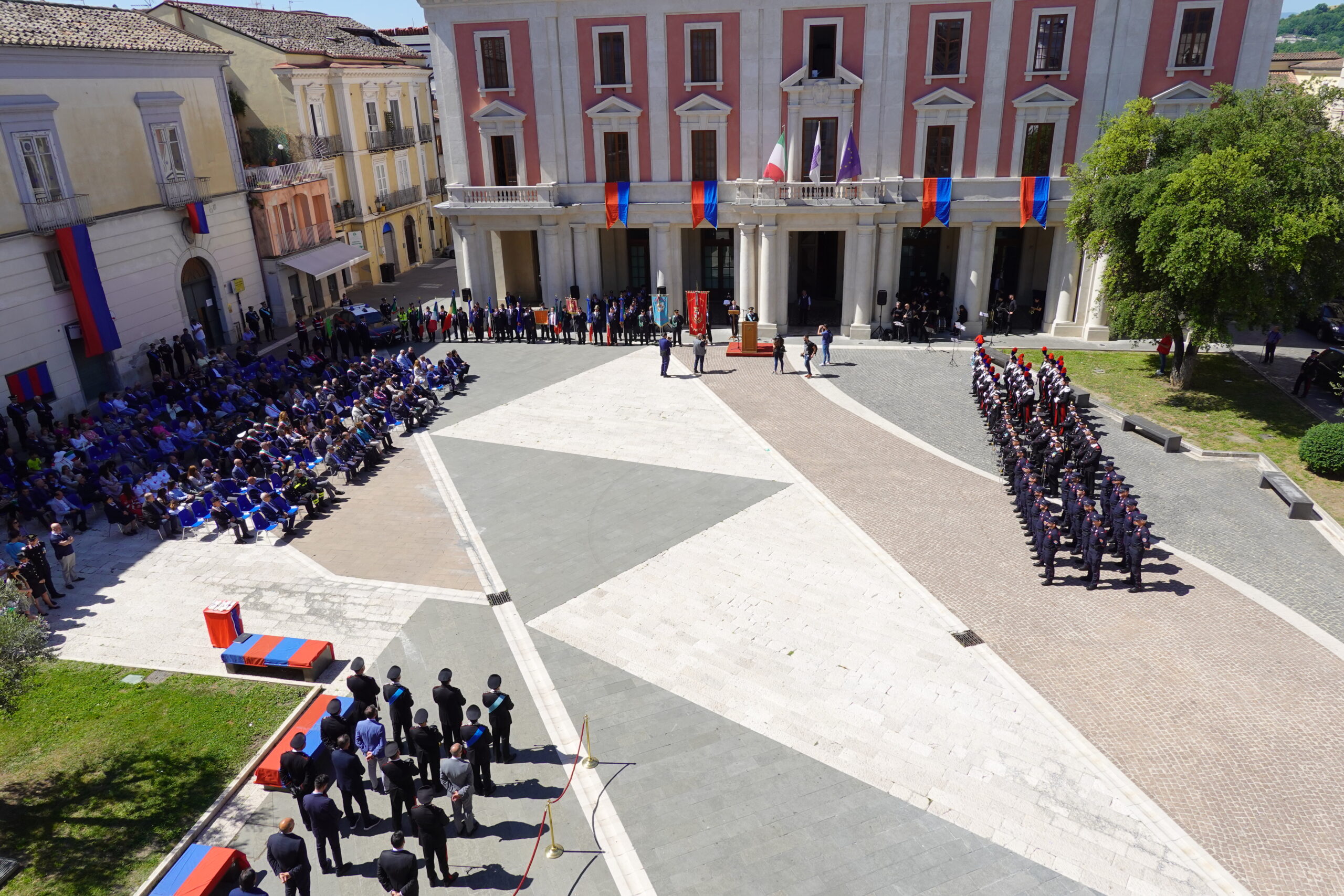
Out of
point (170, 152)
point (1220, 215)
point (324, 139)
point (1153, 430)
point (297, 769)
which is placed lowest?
point (1153, 430)

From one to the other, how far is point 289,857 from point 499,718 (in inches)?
135

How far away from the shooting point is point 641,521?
21000 mm

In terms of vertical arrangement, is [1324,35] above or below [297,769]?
above

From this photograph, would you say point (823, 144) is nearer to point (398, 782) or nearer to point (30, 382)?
point (30, 382)

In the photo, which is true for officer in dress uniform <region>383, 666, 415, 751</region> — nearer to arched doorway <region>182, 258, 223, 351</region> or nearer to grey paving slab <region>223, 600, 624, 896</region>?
grey paving slab <region>223, 600, 624, 896</region>

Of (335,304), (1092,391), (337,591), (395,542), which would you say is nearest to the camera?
(337,591)

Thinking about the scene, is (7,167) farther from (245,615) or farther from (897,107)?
(897,107)

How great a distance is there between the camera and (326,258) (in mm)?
41281

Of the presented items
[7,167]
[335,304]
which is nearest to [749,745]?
[7,167]

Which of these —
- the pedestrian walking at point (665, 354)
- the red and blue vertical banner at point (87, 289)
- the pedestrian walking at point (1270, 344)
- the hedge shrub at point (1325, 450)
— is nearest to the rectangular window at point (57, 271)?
the red and blue vertical banner at point (87, 289)

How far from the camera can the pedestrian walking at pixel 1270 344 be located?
103 ft

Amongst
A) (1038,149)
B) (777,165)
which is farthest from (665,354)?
(1038,149)

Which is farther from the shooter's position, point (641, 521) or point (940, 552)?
point (641, 521)

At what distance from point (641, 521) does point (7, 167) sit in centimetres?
2192
